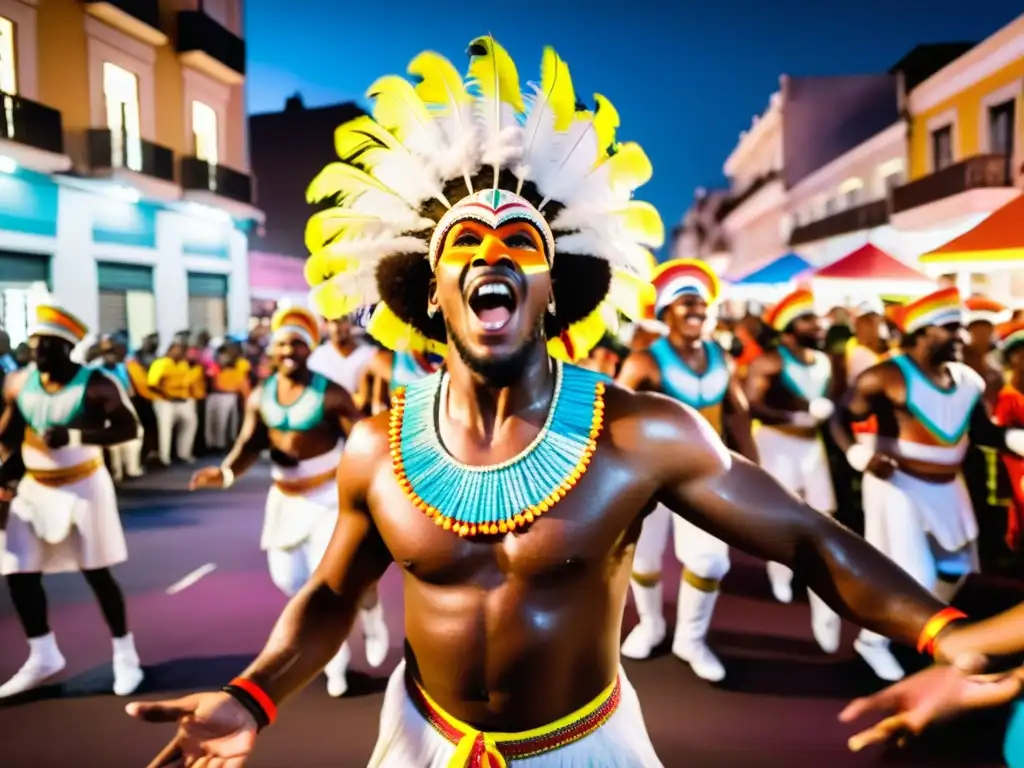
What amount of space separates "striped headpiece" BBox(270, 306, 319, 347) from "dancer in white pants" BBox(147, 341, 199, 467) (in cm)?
690

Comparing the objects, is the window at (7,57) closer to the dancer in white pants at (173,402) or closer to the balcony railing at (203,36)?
the dancer in white pants at (173,402)

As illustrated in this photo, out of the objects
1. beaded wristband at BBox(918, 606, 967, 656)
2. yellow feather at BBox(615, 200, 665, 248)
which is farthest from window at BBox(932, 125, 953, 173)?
beaded wristband at BBox(918, 606, 967, 656)

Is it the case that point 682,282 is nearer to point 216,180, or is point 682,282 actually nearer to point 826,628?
point 826,628

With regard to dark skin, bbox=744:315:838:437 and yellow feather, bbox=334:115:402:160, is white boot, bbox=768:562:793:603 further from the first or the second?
yellow feather, bbox=334:115:402:160

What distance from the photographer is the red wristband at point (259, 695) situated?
1.77 meters

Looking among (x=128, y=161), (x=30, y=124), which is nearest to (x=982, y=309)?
(x=30, y=124)

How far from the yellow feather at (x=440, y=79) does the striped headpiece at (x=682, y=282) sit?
299 cm

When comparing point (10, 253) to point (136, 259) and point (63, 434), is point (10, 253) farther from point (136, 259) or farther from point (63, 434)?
point (63, 434)

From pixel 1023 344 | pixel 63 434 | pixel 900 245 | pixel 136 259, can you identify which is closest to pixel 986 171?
pixel 900 245

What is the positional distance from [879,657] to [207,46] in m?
16.4

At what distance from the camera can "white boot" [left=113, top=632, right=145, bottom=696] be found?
4512mm

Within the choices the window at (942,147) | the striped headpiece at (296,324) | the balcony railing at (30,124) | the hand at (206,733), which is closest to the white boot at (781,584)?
the striped headpiece at (296,324)

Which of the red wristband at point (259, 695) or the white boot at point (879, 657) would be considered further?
the white boot at point (879, 657)

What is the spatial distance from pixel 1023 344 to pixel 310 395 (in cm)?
457
